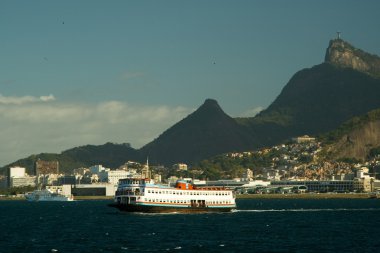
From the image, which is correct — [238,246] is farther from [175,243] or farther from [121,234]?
[121,234]

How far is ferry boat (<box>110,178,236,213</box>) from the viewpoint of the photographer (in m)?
165

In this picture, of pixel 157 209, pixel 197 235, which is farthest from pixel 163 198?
pixel 197 235

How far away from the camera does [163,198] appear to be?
167 metres

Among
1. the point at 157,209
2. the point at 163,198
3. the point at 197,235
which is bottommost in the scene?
the point at 197,235

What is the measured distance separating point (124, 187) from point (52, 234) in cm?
4637

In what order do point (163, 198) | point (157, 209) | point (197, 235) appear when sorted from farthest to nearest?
point (163, 198) < point (157, 209) < point (197, 235)

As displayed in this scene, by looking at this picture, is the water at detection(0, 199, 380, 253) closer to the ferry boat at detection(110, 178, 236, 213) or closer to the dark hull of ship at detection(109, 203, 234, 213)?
the dark hull of ship at detection(109, 203, 234, 213)

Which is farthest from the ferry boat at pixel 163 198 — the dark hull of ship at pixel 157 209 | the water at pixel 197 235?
the water at pixel 197 235

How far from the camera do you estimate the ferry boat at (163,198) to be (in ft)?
541

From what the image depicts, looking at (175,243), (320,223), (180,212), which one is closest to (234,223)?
(320,223)

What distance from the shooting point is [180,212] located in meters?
169

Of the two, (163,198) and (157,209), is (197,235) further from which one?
(163,198)

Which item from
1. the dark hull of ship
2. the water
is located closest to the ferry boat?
the dark hull of ship

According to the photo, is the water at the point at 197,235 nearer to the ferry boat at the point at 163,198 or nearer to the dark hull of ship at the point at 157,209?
the dark hull of ship at the point at 157,209
